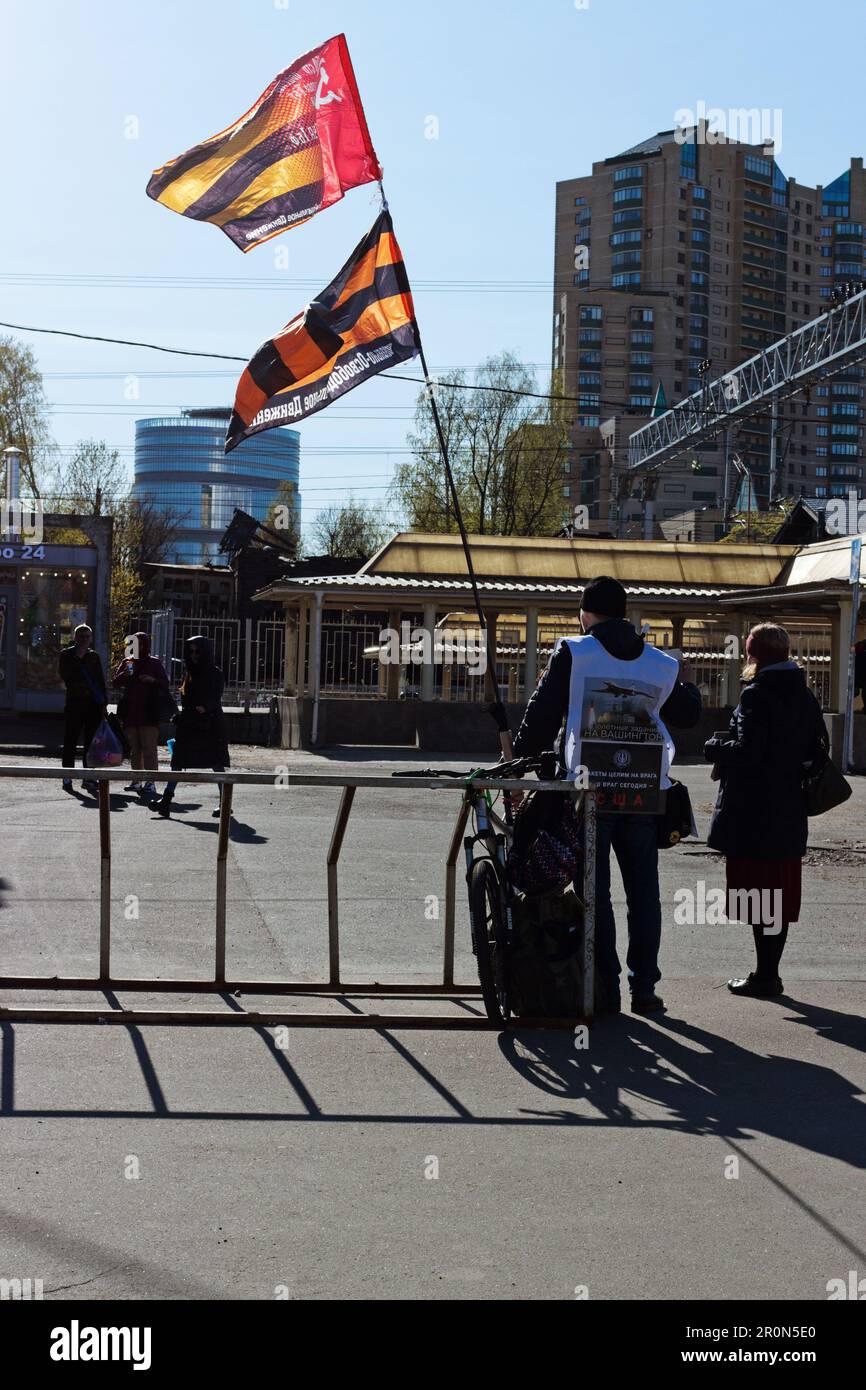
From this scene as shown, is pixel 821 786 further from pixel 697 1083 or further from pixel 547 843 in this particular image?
pixel 697 1083

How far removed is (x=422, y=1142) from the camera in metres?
5.34

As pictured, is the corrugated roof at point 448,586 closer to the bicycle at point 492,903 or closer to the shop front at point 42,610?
the shop front at point 42,610

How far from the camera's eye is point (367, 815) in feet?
54.9

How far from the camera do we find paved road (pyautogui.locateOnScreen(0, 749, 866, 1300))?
413 cm

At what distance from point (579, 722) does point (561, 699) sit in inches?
5.5

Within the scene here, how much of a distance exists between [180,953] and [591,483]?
346ft

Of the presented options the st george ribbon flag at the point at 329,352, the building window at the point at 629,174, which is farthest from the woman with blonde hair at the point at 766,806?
the building window at the point at 629,174

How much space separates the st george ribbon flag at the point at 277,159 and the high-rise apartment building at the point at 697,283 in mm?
105521

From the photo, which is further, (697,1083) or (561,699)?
(561,699)

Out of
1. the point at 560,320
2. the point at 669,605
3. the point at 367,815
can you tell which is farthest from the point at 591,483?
the point at 367,815

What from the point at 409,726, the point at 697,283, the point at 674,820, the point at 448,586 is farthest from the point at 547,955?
the point at 697,283

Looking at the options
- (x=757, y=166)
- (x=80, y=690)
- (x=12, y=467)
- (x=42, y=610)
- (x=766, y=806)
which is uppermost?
(x=757, y=166)

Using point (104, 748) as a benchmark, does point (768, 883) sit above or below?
below

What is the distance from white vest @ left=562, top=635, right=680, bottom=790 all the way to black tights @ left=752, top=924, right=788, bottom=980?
1.25 metres
